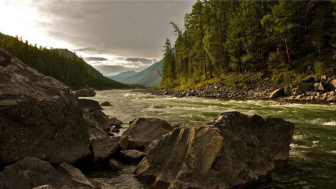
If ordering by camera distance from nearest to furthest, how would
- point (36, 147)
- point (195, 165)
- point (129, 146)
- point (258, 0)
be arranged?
1. point (195, 165)
2. point (36, 147)
3. point (129, 146)
4. point (258, 0)

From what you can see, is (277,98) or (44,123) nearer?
(44,123)

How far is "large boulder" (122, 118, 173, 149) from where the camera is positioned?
1174 cm

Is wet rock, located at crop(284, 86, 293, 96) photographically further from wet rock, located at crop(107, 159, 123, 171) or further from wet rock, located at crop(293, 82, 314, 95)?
wet rock, located at crop(107, 159, 123, 171)

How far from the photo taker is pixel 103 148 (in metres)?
10.0

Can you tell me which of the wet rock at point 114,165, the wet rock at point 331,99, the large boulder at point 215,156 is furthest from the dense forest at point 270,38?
the wet rock at point 114,165

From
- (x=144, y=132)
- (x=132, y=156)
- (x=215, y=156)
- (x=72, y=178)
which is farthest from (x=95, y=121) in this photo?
(x=215, y=156)

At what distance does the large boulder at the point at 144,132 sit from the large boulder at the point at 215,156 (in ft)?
10.5

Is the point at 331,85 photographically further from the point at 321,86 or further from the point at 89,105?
the point at 89,105

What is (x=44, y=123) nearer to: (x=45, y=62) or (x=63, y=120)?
(x=63, y=120)

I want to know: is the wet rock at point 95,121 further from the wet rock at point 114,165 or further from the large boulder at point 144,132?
the wet rock at point 114,165

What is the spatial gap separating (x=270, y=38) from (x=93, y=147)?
51181 mm

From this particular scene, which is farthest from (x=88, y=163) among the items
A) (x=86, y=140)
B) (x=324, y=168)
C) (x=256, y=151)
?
(x=324, y=168)

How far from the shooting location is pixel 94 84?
586 ft

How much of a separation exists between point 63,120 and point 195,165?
5.34 metres
